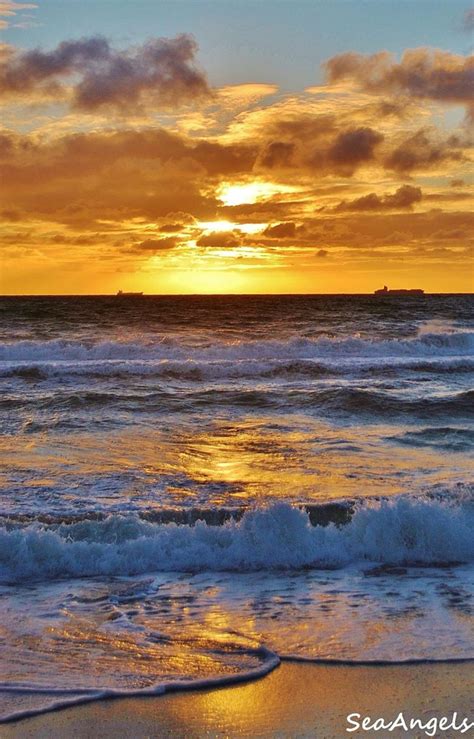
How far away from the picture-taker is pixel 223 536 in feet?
27.0

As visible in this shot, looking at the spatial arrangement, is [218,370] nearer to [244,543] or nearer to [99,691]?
[244,543]

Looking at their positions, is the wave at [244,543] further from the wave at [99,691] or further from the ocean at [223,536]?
the wave at [99,691]

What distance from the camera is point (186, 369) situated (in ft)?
83.0

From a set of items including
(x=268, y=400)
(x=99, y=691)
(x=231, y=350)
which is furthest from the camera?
(x=231, y=350)

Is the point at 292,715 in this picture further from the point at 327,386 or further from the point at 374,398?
the point at 327,386

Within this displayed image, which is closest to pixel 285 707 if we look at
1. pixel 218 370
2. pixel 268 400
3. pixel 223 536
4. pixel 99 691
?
pixel 99 691

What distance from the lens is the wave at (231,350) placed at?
105 feet

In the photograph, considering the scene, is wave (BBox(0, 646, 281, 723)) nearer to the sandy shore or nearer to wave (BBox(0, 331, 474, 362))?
the sandy shore

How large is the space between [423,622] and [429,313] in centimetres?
6267

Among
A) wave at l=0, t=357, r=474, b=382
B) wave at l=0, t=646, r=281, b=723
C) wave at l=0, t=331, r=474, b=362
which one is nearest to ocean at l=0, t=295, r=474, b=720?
wave at l=0, t=646, r=281, b=723

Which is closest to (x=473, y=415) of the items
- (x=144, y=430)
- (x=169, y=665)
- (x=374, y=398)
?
(x=374, y=398)

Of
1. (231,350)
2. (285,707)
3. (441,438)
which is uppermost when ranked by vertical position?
(231,350)

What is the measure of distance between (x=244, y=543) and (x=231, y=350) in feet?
80.4

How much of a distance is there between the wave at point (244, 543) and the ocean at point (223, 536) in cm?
2
